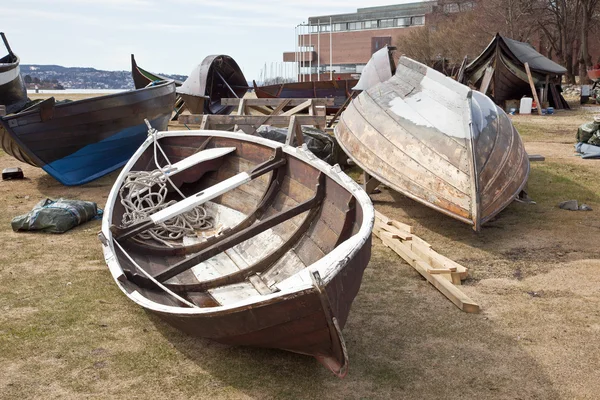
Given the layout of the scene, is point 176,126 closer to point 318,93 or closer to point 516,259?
point 318,93

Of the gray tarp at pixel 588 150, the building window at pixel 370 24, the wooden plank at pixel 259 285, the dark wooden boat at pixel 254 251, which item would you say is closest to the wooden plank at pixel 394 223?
the dark wooden boat at pixel 254 251

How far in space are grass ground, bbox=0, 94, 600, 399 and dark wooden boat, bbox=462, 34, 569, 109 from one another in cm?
1684

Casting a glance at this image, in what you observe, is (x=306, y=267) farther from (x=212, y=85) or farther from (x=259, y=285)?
(x=212, y=85)

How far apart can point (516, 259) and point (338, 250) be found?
358 centimetres

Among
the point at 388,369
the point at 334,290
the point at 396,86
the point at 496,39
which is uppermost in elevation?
the point at 496,39

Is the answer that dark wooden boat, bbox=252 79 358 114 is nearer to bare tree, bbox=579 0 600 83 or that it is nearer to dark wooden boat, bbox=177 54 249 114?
dark wooden boat, bbox=177 54 249 114

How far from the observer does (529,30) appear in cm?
3784

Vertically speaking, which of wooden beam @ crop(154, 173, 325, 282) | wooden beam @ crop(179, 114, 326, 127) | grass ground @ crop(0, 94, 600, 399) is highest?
wooden beam @ crop(179, 114, 326, 127)

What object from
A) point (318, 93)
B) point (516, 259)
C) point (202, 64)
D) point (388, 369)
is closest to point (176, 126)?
point (202, 64)

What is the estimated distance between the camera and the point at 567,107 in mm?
23672

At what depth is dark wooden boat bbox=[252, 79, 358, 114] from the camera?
855 inches

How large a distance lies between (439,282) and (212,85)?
16265 millimetres

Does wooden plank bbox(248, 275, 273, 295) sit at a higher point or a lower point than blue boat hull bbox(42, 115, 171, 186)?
lower

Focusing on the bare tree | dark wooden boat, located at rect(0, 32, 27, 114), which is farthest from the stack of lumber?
the bare tree
